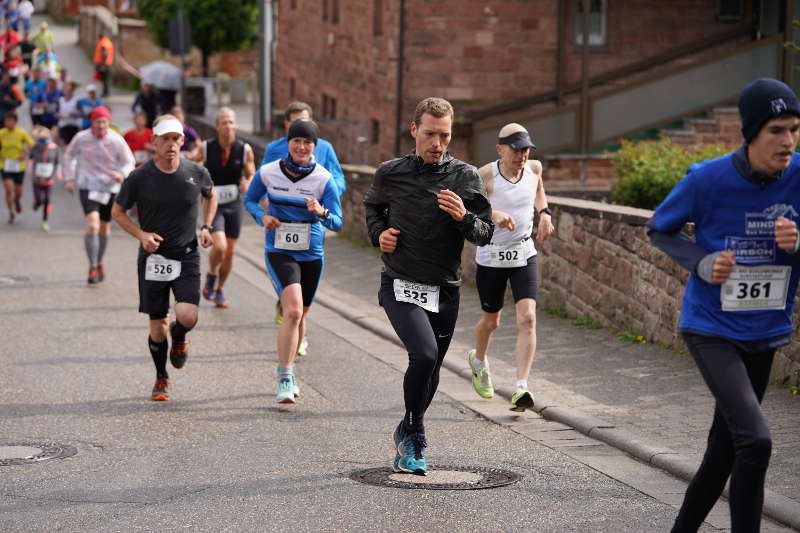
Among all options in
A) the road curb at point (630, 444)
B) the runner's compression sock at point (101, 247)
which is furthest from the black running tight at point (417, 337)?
the runner's compression sock at point (101, 247)

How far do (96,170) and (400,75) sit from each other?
1042 cm

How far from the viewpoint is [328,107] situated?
34.2 meters

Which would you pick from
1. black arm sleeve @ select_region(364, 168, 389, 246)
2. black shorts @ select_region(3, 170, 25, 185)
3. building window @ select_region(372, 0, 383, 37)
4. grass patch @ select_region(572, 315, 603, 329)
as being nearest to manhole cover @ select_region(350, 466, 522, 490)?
black arm sleeve @ select_region(364, 168, 389, 246)

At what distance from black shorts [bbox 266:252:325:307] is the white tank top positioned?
48.1 inches

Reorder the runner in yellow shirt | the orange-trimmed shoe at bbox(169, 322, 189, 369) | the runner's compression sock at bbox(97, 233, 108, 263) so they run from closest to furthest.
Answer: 1. the orange-trimmed shoe at bbox(169, 322, 189, 369)
2. the runner's compression sock at bbox(97, 233, 108, 263)
3. the runner in yellow shirt

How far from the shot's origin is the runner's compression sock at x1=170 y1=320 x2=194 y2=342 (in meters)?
10.2

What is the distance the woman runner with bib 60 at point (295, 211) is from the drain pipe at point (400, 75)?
48.8ft

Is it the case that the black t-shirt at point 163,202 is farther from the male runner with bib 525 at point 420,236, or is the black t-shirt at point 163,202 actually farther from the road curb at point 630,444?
the male runner with bib 525 at point 420,236

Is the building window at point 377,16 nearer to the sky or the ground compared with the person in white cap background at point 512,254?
nearer to the sky

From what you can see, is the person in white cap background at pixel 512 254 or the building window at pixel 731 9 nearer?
the person in white cap background at pixel 512 254

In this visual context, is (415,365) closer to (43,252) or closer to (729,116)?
(43,252)

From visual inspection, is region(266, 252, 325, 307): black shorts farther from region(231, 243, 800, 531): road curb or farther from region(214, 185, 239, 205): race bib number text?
region(214, 185, 239, 205): race bib number text

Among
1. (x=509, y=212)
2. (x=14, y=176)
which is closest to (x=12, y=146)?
(x=14, y=176)

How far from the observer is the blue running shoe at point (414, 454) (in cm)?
774
